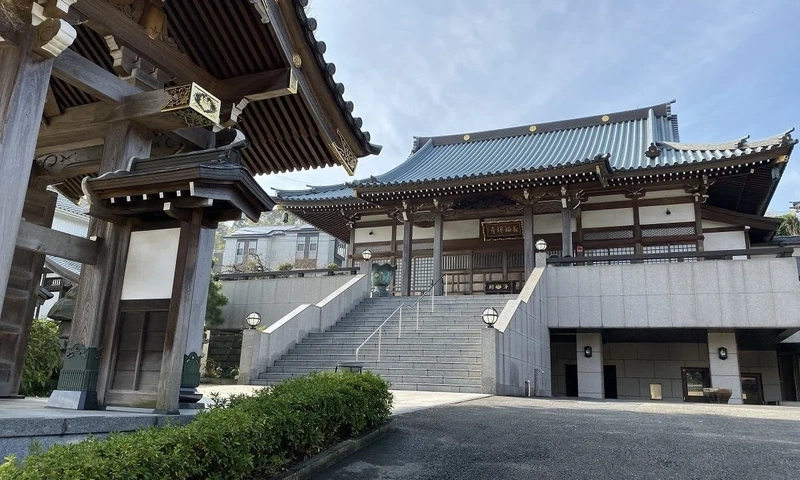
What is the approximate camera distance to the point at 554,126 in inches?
1075

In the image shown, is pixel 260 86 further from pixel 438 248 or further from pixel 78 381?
pixel 438 248

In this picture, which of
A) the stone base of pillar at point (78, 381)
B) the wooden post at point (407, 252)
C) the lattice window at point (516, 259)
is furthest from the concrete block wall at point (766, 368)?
the stone base of pillar at point (78, 381)

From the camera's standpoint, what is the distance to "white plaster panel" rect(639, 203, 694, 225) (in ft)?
62.3

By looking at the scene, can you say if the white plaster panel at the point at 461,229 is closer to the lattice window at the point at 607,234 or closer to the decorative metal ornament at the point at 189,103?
the lattice window at the point at 607,234

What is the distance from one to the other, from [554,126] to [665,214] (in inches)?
371

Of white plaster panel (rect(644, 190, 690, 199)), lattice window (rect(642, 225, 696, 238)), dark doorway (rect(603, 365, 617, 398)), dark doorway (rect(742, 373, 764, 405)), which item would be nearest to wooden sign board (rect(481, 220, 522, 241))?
lattice window (rect(642, 225, 696, 238))

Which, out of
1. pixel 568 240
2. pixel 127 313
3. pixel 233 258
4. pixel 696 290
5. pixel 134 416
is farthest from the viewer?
pixel 233 258

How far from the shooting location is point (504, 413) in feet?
28.9

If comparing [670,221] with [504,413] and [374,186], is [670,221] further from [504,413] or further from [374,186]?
[504,413]

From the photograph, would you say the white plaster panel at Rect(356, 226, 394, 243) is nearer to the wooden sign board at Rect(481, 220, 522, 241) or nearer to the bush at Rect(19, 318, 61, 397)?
the wooden sign board at Rect(481, 220, 522, 241)

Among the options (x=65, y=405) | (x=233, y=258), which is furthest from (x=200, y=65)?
(x=233, y=258)

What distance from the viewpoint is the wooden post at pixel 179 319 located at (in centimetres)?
523

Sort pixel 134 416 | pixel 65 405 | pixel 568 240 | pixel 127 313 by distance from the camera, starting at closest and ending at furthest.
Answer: pixel 134 416 → pixel 65 405 → pixel 127 313 → pixel 568 240

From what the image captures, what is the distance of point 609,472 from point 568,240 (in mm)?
14600
